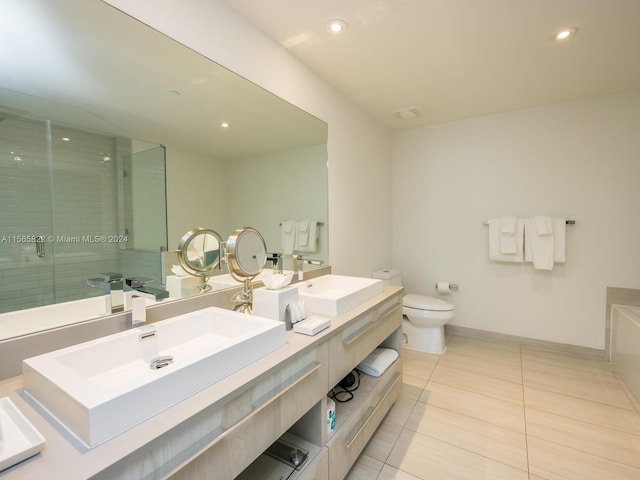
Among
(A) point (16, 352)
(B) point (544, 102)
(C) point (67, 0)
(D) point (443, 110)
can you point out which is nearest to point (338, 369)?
(A) point (16, 352)

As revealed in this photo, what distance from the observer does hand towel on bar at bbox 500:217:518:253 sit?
9.20 feet

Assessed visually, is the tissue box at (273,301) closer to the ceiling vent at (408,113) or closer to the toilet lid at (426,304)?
the toilet lid at (426,304)

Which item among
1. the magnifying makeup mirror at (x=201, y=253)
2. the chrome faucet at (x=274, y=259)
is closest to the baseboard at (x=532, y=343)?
the chrome faucet at (x=274, y=259)

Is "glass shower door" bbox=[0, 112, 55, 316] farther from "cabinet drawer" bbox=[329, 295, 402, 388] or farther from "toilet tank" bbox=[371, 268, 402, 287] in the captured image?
"toilet tank" bbox=[371, 268, 402, 287]

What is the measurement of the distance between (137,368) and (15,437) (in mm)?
375

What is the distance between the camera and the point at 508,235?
2.83m

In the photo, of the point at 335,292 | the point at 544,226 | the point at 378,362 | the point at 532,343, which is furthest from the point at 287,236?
the point at 532,343

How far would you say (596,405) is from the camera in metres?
1.98

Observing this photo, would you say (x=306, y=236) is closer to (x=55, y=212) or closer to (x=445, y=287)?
(x=55, y=212)

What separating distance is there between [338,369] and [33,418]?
0.96 m

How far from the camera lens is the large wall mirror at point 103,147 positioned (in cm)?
91

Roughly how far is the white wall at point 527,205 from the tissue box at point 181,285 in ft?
8.43

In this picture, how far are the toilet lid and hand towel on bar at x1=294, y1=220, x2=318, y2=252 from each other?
122 cm

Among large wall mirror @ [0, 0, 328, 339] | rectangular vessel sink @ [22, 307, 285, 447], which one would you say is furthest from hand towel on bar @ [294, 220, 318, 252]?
rectangular vessel sink @ [22, 307, 285, 447]
